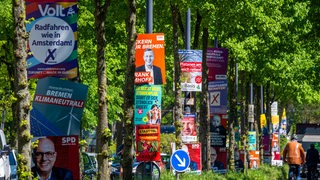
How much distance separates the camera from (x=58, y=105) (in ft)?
58.3

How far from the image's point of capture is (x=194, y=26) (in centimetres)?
3628

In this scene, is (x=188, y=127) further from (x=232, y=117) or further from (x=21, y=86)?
(x=21, y=86)

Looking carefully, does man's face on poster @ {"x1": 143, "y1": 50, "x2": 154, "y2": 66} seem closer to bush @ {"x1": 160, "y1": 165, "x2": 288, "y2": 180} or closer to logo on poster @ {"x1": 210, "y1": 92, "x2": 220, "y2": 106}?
bush @ {"x1": 160, "y1": 165, "x2": 288, "y2": 180}

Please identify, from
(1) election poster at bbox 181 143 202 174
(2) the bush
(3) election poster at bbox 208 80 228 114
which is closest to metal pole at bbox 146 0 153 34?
(2) the bush

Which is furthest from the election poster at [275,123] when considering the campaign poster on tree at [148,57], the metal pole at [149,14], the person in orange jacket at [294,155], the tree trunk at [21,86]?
the tree trunk at [21,86]

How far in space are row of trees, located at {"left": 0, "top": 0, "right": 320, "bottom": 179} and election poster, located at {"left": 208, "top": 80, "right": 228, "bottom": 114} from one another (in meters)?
1.44

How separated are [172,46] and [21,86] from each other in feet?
69.1

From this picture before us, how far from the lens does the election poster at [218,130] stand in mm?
36656

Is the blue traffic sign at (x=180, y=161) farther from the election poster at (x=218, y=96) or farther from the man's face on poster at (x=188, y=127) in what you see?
the election poster at (x=218, y=96)

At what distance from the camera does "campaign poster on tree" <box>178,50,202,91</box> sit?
30.5 m

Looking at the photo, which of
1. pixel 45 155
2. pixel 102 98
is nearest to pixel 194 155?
pixel 102 98

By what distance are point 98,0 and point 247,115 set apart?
97.9ft

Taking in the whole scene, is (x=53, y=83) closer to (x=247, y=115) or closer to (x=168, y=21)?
(x=168, y=21)

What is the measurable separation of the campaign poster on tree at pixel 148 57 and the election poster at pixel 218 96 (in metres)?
12.3
